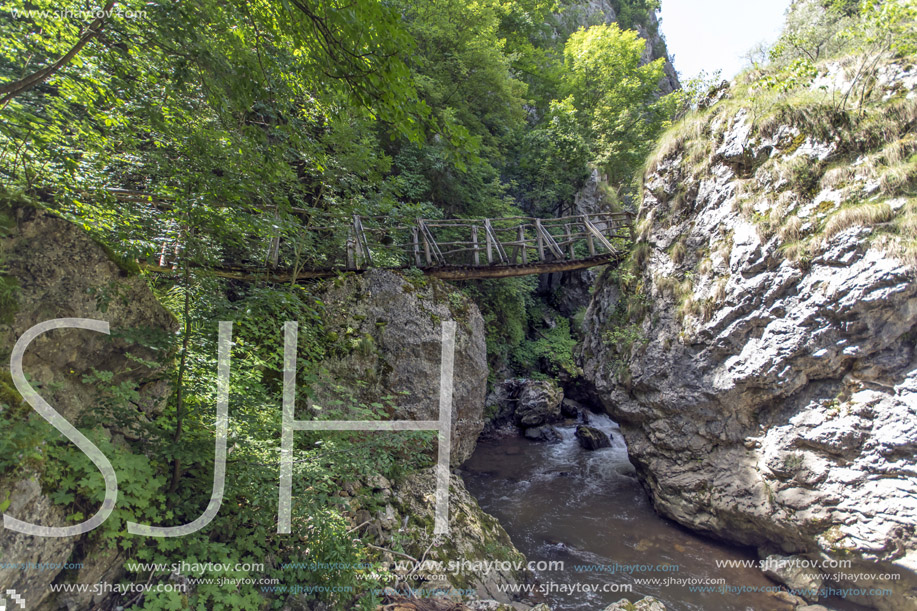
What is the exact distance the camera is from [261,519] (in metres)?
2.98

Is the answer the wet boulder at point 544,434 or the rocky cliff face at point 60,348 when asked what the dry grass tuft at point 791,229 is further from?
the rocky cliff face at point 60,348

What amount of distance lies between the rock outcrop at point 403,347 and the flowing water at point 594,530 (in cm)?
166

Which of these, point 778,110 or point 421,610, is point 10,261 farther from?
point 778,110

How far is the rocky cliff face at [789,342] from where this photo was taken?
446 centimetres

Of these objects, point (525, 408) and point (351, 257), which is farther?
point (525, 408)

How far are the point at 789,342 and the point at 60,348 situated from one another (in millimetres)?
7524

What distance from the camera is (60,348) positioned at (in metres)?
2.67

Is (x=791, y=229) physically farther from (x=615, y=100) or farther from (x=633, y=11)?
(x=633, y=11)

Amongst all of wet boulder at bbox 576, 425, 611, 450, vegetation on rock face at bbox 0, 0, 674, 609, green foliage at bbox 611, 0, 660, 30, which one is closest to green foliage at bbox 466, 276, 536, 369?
wet boulder at bbox 576, 425, 611, 450

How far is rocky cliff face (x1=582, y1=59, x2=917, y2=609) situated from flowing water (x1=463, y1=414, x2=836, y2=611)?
1.74 feet

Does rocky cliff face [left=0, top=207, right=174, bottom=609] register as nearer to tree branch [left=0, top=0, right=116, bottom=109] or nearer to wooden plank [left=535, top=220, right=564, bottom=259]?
tree branch [left=0, top=0, right=116, bottom=109]

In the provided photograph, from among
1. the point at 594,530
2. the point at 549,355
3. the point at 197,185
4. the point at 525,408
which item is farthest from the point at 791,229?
the point at 549,355

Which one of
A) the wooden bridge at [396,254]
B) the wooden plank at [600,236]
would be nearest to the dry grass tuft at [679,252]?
the wooden bridge at [396,254]

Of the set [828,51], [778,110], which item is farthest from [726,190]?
[828,51]
